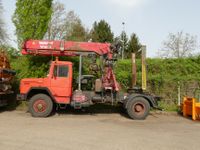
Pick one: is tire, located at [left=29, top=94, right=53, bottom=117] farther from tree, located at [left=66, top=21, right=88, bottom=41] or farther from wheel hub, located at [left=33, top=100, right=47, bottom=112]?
tree, located at [left=66, top=21, right=88, bottom=41]

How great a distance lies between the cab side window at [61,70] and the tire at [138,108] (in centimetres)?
317

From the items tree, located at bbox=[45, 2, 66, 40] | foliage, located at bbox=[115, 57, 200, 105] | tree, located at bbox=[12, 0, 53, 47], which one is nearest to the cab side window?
tree, located at bbox=[12, 0, 53, 47]

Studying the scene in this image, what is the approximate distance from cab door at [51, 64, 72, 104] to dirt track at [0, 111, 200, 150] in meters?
0.93

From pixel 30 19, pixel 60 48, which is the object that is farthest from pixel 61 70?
pixel 30 19

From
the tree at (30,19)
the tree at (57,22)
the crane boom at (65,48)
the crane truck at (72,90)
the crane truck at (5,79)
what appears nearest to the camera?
the crane truck at (72,90)

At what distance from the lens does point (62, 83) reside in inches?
546

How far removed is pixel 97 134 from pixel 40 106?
4679mm

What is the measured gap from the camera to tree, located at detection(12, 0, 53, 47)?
17.0 metres

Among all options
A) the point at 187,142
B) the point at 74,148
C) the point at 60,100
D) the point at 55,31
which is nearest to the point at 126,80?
the point at 60,100

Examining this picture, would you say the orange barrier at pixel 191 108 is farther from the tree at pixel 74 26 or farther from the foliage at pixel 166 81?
the tree at pixel 74 26

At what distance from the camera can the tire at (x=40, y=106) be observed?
1361 cm

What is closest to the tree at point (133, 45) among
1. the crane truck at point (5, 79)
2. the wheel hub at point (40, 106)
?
the crane truck at point (5, 79)

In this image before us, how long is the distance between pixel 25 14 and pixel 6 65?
3250mm

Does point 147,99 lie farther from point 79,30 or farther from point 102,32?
point 102,32
